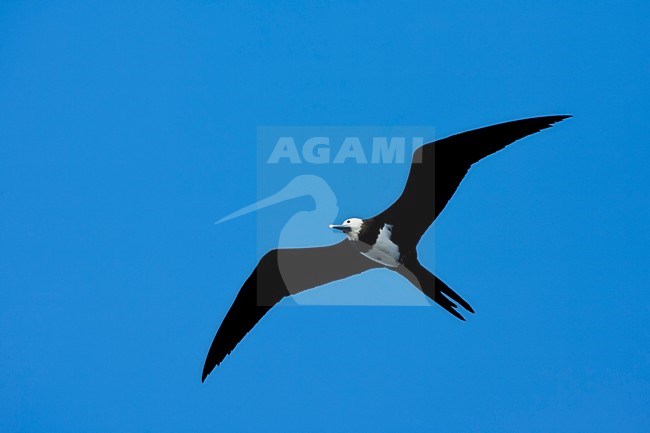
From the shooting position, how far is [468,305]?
14.0 feet

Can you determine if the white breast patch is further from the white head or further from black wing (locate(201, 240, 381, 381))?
black wing (locate(201, 240, 381, 381))

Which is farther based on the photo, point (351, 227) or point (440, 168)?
point (351, 227)

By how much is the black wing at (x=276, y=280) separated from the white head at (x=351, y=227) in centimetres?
31

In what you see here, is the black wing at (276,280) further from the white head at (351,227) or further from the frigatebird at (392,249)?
the white head at (351,227)

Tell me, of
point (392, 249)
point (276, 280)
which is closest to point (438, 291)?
point (392, 249)

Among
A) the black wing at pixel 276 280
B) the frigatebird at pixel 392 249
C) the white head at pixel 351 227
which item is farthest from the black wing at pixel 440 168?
the black wing at pixel 276 280

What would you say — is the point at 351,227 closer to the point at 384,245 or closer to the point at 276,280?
the point at 384,245

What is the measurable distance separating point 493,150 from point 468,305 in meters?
0.81

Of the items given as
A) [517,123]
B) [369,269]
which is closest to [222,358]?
[369,269]

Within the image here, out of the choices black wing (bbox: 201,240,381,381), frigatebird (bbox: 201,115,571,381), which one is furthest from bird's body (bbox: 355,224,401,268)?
black wing (bbox: 201,240,381,381)

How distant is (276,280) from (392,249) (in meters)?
0.89

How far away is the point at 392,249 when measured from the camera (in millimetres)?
4590

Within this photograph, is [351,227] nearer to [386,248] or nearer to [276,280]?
[386,248]

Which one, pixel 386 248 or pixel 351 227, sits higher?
pixel 351 227
